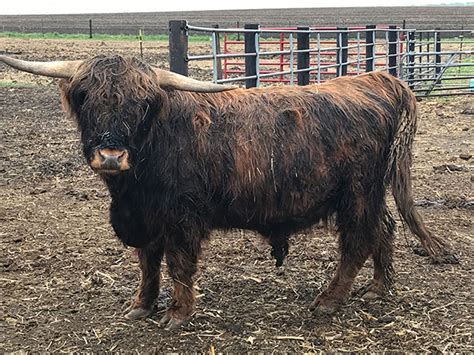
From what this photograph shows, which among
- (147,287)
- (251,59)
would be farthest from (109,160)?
(251,59)

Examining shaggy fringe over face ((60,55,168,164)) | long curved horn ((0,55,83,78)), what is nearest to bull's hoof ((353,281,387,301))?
A: shaggy fringe over face ((60,55,168,164))

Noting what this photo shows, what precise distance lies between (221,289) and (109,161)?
160cm

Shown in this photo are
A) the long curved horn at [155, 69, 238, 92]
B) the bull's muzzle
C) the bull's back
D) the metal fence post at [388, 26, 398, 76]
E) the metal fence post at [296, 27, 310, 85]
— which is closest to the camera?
the bull's muzzle


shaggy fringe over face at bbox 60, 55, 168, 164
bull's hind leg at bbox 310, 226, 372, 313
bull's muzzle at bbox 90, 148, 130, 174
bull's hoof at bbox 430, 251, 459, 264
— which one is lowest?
bull's hoof at bbox 430, 251, 459, 264

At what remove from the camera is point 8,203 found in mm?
6359

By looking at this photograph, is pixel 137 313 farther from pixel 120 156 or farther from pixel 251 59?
pixel 251 59

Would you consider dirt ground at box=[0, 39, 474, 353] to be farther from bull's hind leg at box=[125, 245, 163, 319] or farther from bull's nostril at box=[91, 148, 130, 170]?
bull's nostril at box=[91, 148, 130, 170]

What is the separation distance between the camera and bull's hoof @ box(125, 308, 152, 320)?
4.07m

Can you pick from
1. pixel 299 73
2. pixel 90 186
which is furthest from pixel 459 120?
pixel 90 186

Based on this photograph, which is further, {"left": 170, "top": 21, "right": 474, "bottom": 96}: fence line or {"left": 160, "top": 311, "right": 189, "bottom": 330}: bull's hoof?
{"left": 170, "top": 21, "right": 474, "bottom": 96}: fence line

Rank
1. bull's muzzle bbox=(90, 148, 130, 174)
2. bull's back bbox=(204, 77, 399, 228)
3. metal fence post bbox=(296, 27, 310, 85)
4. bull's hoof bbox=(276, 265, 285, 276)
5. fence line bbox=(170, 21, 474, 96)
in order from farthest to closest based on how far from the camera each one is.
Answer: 1. metal fence post bbox=(296, 27, 310, 85)
2. fence line bbox=(170, 21, 474, 96)
3. bull's hoof bbox=(276, 265, 285, 276)
4. bull's back bbox=(204, 77, 399, 228)
5. bull's muzzle bbox=(90, 148, 130, 174)

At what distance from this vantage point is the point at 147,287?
413 centimetres

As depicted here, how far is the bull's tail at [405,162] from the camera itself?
4.24 metres

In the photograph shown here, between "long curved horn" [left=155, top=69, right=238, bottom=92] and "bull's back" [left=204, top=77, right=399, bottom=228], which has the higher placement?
"long curved horn" [left=155, top=69, right=238, bottom=92]
